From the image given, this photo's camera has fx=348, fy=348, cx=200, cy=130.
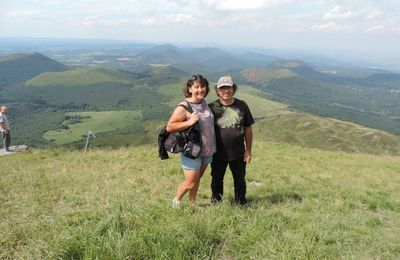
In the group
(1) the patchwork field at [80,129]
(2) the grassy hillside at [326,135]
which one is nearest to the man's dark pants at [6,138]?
(2) the grassy hillside at [326,135]

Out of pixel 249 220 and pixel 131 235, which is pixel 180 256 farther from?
pixel 249 220

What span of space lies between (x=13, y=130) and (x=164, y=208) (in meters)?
211

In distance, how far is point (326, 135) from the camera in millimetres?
143875

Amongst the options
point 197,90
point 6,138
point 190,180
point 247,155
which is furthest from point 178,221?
point 6,138

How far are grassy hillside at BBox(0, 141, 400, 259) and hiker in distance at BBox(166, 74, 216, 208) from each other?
1.95ft

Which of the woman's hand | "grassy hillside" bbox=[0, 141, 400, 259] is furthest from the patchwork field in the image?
the woman's hand

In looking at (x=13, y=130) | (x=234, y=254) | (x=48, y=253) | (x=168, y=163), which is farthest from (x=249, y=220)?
(x=13, y=130)

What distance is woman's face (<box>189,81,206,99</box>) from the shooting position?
649cm

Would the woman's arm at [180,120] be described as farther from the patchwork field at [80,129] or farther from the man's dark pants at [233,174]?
the patchwork field at [80,129]

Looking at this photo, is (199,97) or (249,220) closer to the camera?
(249,220)

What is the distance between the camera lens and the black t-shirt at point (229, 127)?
7.08 metres

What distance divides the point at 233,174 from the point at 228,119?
4.31 feet

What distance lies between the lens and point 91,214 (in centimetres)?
612

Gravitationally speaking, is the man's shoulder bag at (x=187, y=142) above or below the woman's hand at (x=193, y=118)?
below
